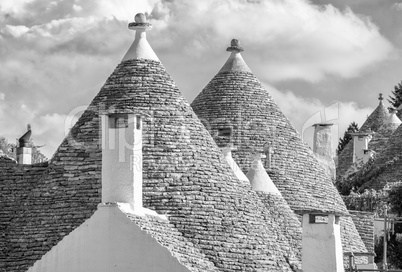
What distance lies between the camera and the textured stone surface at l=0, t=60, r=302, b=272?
2855cm

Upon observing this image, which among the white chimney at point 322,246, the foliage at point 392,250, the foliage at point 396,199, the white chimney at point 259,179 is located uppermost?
the white chimney at point 259,179

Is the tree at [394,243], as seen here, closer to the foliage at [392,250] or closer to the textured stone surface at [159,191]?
the foliage at [392,250]

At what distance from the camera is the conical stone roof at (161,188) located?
28.5 m

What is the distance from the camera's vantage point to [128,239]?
26.5 m

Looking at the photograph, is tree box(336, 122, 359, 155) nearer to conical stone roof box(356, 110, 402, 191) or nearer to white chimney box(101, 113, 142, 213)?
conical stone roof box(356, 110, 402, 191)

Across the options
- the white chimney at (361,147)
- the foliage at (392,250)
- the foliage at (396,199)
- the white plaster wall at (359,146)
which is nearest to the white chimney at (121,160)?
the foliage at (392,250)

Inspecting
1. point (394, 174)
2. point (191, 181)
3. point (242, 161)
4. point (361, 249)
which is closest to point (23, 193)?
point (191, 181)

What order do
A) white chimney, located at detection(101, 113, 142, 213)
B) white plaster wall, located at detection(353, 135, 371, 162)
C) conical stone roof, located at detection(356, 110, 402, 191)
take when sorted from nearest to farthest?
1. white chimney, located at detection(101, 113, 142, 213)
2. conical stone roof, located at detection(356, 110, 402, 191)
3. white plaster wall, located at detection(353, 135, 371, 162)

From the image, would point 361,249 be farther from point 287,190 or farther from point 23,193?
point 23,193

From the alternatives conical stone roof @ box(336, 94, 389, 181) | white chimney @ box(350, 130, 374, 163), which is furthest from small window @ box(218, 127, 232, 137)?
conical stone roof @ box(336, 94, 389, 181)

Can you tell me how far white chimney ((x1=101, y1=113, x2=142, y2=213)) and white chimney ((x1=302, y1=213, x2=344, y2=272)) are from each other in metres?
4.14

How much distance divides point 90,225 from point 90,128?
146 inches

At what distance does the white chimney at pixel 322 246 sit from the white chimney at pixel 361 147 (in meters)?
25.8

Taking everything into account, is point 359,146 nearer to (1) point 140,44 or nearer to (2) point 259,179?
(2) point 259,179
